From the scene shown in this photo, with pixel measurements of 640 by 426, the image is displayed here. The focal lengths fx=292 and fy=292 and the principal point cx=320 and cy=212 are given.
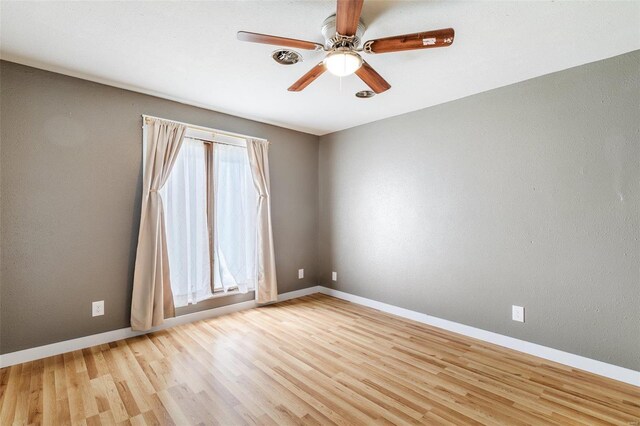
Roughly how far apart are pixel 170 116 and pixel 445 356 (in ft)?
11.5

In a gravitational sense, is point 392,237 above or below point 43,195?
below

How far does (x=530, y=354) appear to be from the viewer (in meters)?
2.49

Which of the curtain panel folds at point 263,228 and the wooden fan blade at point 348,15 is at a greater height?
the wooden fan blade at point 348,15

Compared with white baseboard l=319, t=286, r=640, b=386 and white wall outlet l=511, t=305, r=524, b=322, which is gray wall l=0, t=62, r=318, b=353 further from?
white wall outlet l=511, t=305, r=524, b=322

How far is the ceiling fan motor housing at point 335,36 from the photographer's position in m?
1.69

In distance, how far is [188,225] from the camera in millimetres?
3170

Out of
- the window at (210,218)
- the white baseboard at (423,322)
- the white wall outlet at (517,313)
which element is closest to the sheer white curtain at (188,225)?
the window at (210,218)

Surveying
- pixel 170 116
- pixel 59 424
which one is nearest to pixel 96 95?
pixel 170 116

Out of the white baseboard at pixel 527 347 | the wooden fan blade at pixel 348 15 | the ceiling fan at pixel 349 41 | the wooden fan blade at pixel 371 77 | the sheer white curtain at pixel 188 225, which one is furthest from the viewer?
the sheer white curtain at pixel 188 225

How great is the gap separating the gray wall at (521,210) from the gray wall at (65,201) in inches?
99.4

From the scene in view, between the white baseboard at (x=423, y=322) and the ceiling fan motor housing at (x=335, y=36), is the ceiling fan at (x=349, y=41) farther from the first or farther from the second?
the white baseboard at (x=423, y=322)

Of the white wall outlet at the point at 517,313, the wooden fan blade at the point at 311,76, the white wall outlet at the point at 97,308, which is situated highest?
the wooden fan blade at the point at 311,76

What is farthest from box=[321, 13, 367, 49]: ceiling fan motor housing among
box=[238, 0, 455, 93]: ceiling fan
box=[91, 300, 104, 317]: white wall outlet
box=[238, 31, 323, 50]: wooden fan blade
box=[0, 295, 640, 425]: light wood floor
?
box=[91, 300, 104, 317]: white wall outlet

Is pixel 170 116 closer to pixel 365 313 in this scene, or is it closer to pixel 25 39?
pixel 25 39
